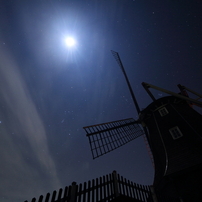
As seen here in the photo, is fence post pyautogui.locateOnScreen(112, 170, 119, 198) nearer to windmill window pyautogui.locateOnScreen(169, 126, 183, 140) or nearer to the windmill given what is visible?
the windmill

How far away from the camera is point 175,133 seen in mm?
9586

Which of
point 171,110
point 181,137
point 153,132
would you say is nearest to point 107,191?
point 181,137

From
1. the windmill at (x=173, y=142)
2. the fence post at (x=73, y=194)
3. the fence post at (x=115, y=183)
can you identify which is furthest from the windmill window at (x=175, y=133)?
the fence post at (x=73, y=194)

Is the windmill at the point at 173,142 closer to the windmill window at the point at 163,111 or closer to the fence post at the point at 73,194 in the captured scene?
the windmill window at the point at 163,111

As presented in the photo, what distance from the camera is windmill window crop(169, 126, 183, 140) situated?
930cm

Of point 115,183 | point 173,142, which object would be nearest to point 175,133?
point 173,142

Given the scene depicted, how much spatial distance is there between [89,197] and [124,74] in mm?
19225

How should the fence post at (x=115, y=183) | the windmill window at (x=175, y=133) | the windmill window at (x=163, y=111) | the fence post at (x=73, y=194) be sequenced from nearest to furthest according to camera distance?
the fence post at (x=73, y=194), the fence post at (x=115, y=183), the windmill window at (x=175, y=133), the windmill window at (x=163, y=111)

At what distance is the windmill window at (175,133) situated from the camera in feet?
30.5

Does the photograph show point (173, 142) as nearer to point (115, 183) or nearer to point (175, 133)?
point (175, 133)

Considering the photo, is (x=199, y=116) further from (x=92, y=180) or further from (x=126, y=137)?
(x=92, y=180)

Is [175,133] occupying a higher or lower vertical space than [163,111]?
lower

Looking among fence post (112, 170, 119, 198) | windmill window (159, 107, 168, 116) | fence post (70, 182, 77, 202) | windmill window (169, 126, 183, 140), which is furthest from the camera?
windmill window (159, 107, 168, 116)

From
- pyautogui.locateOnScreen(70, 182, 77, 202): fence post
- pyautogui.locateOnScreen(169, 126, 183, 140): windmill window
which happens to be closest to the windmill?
pyautogui.locateOnScreen(169, 126, 183, 140): windmill window
